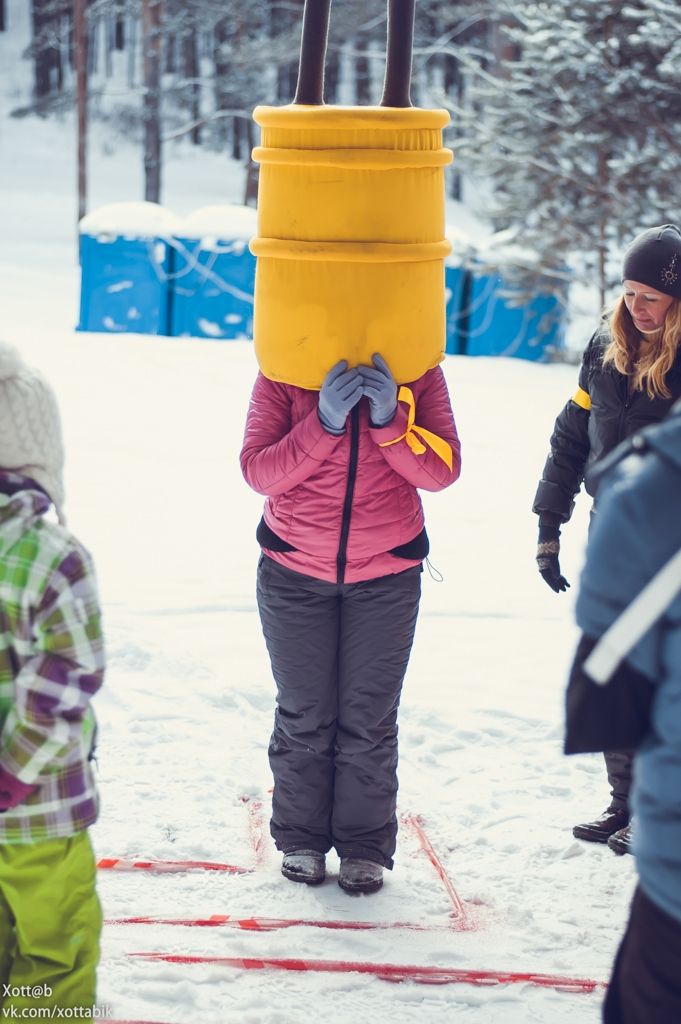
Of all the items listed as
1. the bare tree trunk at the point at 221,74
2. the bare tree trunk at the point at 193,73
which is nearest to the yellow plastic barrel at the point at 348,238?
the bare tree trunk at the point at 221,74

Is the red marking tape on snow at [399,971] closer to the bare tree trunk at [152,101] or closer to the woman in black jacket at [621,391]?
the woman in black jacket at [621,391]

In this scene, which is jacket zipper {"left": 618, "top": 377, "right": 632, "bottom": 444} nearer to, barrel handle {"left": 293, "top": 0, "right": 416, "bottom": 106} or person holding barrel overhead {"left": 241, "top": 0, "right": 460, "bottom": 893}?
person holding barrel overhead {"left": 241, "top": 0, "right": 460, "bottom": 893}

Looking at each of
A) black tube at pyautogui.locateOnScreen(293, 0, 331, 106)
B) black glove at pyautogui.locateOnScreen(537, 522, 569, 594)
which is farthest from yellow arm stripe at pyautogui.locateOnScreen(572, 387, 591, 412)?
black tube at pyautogui.locateOnScreen(293, 0, 331, 106)

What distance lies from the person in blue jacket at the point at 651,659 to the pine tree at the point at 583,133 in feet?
45.1

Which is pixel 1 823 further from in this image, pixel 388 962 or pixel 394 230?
pixel 394 230

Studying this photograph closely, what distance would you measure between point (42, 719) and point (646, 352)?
6.78 ft

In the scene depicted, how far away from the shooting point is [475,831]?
13.0 feet

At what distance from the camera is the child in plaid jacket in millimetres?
2230

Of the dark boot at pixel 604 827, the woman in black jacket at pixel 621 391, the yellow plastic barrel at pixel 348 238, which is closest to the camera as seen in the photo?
the yellow plastic barrel at pixel 348 238

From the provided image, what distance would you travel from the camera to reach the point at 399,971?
3.08 meters

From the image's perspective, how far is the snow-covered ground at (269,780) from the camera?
3020 mm

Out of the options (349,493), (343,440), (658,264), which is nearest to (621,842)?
(349,493)

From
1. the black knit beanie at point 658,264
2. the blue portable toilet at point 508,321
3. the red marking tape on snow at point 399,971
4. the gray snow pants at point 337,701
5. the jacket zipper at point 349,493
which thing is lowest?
the blue portable toilet at point 508,321

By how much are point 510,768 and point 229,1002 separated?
1756mm
